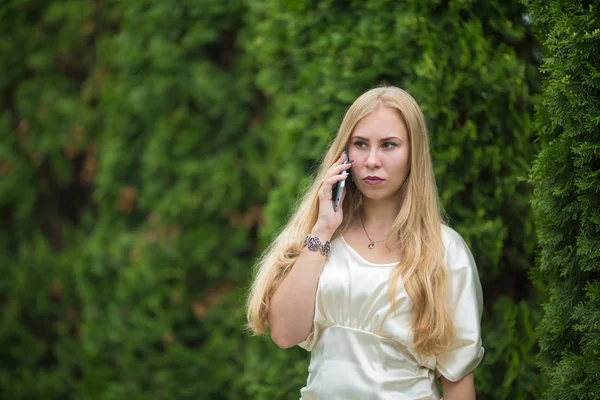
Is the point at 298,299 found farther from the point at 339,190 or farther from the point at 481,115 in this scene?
the point at 481,115

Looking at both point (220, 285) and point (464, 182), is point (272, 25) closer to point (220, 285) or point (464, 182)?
point (464, 182)

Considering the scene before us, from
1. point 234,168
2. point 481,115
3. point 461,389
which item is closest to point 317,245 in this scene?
point 461,389

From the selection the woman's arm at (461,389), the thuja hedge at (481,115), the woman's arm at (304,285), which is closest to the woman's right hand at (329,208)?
the woman's arm at (304,285)

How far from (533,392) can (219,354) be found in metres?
2.46

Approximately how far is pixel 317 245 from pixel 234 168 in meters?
2.72

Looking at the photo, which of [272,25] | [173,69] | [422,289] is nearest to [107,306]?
[173,69]

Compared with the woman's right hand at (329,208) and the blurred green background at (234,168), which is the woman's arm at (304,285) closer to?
the woman's right hand at (329,208)

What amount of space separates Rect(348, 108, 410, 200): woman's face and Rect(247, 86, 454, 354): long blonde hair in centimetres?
3

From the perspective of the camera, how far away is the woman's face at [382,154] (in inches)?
110

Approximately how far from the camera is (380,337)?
2.70 metres

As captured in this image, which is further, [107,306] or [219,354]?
[107,306]

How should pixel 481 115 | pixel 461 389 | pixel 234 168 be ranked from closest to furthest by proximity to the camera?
pixel 461 389 → pixel 481 115 → pixel 234 168

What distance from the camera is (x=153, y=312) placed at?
18.4 ft

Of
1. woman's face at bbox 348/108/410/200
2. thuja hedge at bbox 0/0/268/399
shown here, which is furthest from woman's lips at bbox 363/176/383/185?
thuja hedge at bbox 0/0/268/399
